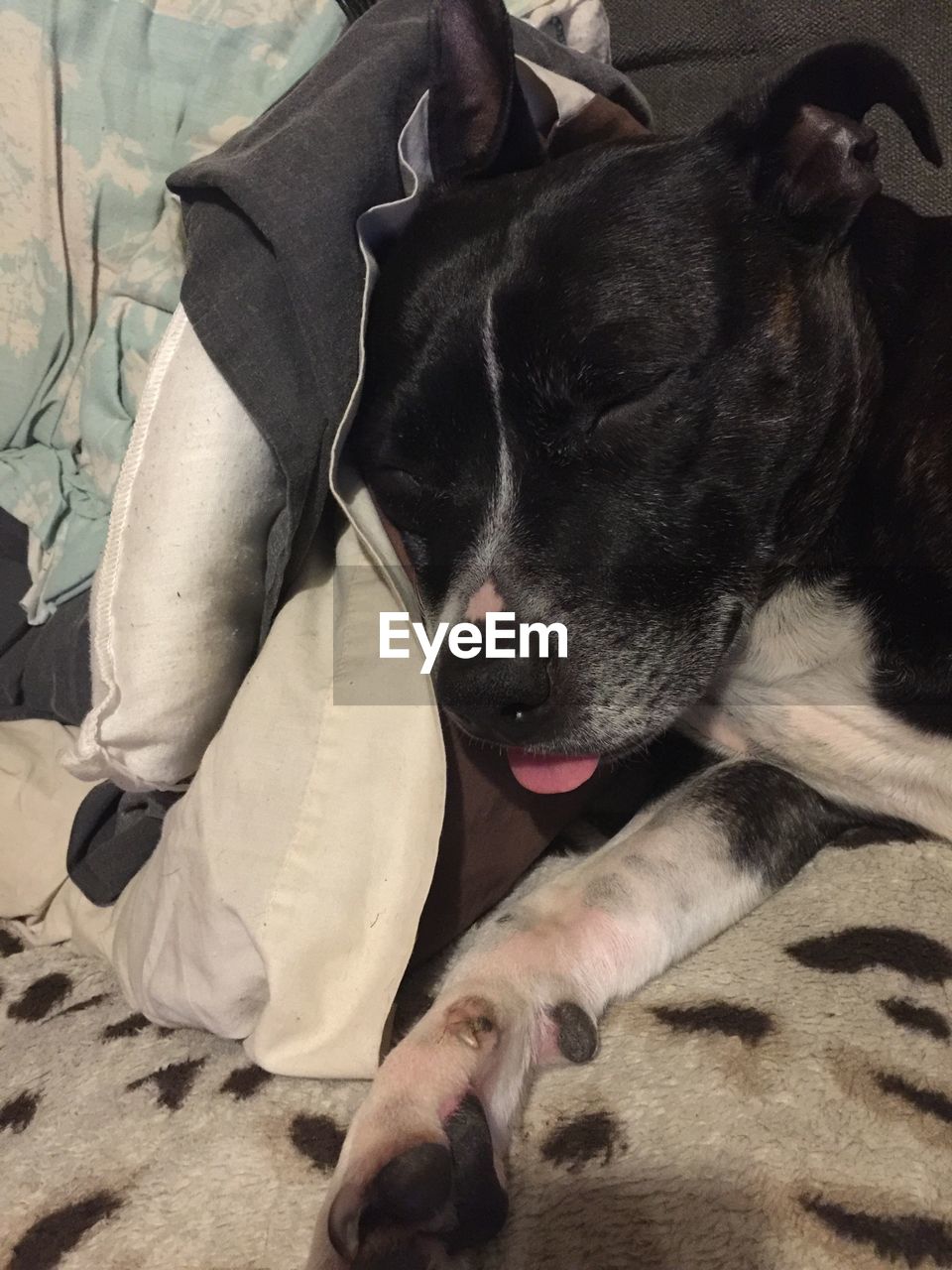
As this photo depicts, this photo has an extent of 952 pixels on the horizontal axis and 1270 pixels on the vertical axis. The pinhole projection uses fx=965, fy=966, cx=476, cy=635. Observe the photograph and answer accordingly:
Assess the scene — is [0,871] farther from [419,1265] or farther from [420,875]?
[419,1265]

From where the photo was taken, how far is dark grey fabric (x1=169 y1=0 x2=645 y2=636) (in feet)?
3.89

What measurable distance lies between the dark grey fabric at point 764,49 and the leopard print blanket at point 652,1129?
135 centimetres

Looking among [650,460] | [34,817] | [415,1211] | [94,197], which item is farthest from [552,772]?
[94,197]

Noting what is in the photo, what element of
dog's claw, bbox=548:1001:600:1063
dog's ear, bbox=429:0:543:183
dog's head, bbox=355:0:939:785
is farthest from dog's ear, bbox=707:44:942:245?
dog's claw, bbox=548:1001:600:1063

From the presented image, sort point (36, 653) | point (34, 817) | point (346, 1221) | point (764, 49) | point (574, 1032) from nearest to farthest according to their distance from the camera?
1. point (346, 1221)
2. point (574, 1032)
3. point (34, 817)
4. point (36, 653)
5. point (764, 49)

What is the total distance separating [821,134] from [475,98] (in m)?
0.48

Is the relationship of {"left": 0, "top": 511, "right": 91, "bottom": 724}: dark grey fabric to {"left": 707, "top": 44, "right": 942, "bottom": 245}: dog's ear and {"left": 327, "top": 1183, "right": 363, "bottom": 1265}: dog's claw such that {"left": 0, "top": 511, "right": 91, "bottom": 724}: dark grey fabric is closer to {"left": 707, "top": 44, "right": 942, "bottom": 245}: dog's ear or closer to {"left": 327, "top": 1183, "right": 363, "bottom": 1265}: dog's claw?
{"left": 327, "top": 1183, "right": 363, "bottom": 1265}: dog's claw

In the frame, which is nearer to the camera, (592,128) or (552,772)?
(552,772)

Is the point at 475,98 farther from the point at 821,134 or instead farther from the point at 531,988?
the point at 531,988

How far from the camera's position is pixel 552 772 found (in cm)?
132

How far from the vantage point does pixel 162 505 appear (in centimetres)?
121

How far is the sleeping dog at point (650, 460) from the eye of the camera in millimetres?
1173

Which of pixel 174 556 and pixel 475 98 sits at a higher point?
pixel 475 98

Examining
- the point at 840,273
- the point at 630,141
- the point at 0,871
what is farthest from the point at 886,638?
the point at 0,871
